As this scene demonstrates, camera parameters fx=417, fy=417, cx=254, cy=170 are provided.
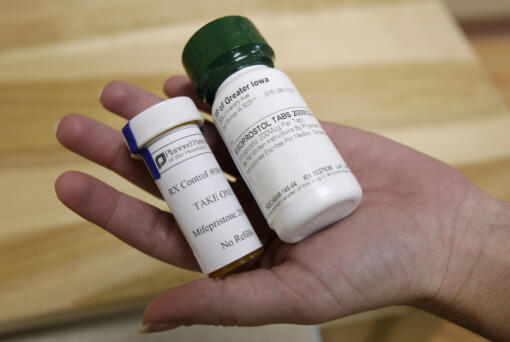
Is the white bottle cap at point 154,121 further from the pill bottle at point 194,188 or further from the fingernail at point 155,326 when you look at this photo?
the fingernail at point 155,326

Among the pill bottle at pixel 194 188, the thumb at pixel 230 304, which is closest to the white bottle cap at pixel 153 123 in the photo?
the pill bottle at pixel 194 188

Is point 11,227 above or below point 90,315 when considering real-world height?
above

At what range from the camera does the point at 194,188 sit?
0.42 meters

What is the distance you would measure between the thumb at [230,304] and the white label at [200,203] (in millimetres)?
32

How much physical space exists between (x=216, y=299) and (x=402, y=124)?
0.45 m

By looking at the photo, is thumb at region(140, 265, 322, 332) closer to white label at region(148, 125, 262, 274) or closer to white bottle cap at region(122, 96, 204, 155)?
white label at region(148, 125, 262, 274)

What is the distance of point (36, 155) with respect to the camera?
61 cm

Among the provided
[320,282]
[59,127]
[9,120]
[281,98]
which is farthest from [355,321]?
[9,120]

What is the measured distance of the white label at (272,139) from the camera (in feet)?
1.33

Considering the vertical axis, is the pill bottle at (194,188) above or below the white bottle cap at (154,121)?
below

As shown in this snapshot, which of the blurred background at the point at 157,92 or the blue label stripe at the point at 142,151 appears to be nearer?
the blue label stripe at the point at 142,151

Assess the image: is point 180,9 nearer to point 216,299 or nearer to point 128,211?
point 128,211

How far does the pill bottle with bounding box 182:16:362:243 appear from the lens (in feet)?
1.32

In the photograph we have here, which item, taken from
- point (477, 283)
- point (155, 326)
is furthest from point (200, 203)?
point (477, 283)
